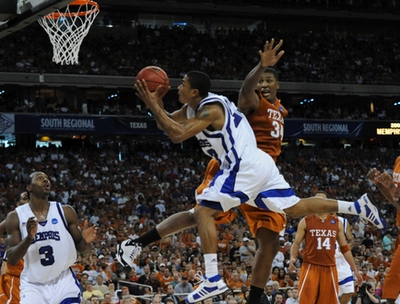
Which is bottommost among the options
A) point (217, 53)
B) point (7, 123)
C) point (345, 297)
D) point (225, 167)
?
point (345, 297)

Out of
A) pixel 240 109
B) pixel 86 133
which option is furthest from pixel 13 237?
pixel 86 133

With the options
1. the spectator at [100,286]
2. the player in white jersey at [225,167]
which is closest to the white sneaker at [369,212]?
the player in white jersey at [225,167]

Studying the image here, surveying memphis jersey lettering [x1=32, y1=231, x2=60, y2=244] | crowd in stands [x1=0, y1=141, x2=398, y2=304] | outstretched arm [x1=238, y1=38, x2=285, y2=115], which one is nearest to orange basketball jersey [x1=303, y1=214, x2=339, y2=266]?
crowd in stands [x1=0, y1=141, x2=398, y2=304]

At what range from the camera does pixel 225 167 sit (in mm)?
6367

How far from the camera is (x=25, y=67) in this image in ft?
96.2

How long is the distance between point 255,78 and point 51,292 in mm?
2865

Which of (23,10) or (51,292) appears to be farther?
(23,10)

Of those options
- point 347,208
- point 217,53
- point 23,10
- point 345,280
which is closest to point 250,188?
point 347,208

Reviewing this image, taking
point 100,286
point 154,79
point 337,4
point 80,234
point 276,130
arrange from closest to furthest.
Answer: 1. point 154,79
2. point 80,234
3. point 276,130
4. point 100,286
5. point 337,4

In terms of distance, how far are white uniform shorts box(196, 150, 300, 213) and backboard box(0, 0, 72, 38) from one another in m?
3.24

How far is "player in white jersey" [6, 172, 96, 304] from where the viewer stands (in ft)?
22.3

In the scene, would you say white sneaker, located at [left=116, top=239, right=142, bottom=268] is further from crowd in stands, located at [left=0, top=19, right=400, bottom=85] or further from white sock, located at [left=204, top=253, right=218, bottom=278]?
crowd in stands, located at [left=0, top=19, right=400, bottom=85]

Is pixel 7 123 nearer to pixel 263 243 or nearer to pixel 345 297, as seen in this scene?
pixel 345 297

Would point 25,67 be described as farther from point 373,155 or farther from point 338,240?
point 338,240
